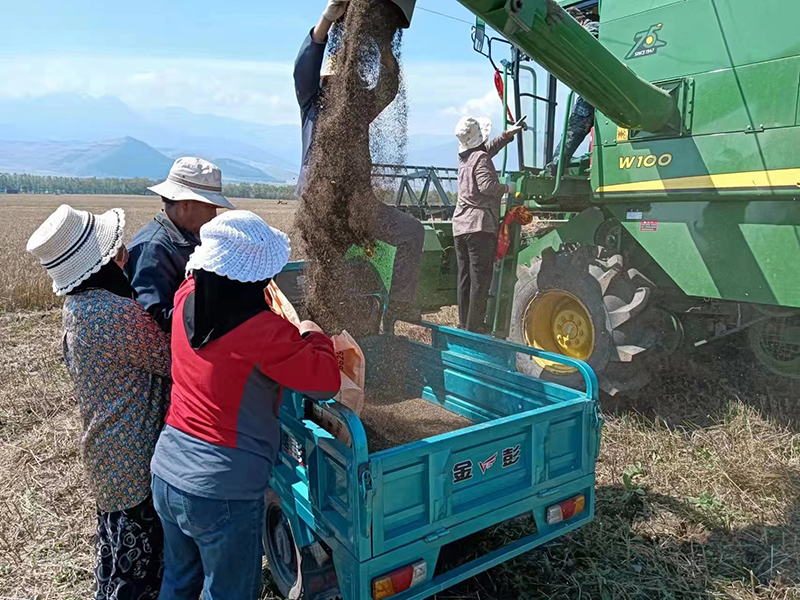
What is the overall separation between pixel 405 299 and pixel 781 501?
7.88 feet

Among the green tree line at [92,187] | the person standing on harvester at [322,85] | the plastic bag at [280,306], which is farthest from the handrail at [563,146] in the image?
the green tree line at [92,187]

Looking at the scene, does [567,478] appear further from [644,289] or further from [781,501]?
[644,289]

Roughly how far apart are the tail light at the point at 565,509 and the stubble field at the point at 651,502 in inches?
15.1

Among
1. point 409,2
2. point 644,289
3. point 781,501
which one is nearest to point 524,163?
point 644,289

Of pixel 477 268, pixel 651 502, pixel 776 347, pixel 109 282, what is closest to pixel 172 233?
pixel 109 282

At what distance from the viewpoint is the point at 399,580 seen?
82.1 inches

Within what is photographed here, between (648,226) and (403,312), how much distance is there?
1775 mm

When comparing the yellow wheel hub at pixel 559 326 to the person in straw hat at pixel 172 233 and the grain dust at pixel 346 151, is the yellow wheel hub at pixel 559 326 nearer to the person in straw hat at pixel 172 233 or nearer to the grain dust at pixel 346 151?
the grain dust at pixel 346 151

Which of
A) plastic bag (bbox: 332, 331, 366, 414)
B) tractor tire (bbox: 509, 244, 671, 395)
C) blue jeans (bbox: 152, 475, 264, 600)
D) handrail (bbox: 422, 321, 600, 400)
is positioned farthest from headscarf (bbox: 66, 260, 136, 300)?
tractor tire (bbox: 509, 244, 671, 395)

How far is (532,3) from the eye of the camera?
3238 millimetres

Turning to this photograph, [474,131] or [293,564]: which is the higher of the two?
[474,131]

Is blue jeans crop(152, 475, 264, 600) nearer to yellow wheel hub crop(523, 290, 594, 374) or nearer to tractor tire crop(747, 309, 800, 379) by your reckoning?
yellow wheel hub crop(523, 290, 594, 374)

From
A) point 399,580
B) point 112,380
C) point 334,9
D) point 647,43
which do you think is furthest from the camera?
point 647,43

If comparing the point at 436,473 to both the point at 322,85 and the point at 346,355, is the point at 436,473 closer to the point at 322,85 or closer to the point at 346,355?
the point at 346,355
